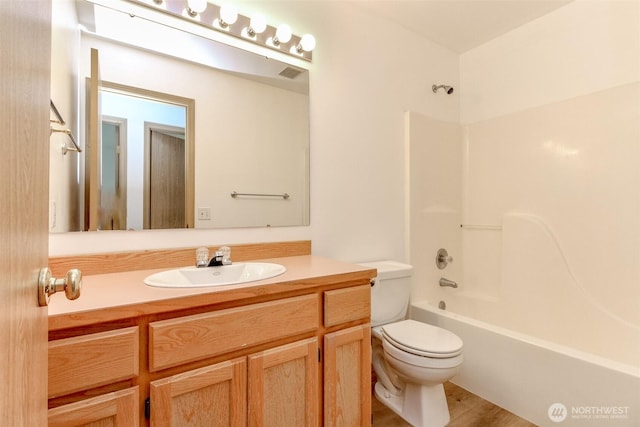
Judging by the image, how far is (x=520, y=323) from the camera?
2.16 metres

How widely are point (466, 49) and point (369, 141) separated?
51.6 inches

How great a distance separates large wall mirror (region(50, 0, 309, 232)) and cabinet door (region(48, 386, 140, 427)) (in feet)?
2.28

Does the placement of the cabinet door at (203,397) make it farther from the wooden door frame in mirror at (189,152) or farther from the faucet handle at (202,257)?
the wooden door frame in mirror at (189,152)

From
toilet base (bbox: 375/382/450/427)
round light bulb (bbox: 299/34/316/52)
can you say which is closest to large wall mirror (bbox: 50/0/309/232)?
round light bulb (bbox: 299/34/316/52)

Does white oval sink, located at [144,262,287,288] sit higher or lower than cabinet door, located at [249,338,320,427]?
higher

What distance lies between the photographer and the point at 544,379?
1.51 m

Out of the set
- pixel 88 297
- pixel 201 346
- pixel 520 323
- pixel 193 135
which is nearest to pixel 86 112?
pixel 193 135

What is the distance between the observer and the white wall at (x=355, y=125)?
1.80 metres

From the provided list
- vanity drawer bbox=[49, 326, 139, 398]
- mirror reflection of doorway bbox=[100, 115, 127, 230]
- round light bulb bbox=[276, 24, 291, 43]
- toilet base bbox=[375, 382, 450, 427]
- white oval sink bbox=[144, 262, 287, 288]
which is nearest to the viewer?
vanity drawer bbox=[49, 326, 139, 398]

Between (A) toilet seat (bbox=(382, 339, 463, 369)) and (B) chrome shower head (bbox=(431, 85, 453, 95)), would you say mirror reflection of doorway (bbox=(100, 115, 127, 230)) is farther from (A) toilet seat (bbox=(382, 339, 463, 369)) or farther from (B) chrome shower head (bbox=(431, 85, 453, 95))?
(B) chrome shower head (bbox=(431, 85, 453, 95))

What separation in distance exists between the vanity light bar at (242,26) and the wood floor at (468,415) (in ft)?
6.63

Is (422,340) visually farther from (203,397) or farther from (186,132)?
(186,132)

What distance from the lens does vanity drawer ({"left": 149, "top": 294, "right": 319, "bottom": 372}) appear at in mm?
869

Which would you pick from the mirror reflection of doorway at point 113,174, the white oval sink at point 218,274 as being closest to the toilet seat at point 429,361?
the white oval sink at point 218,274
